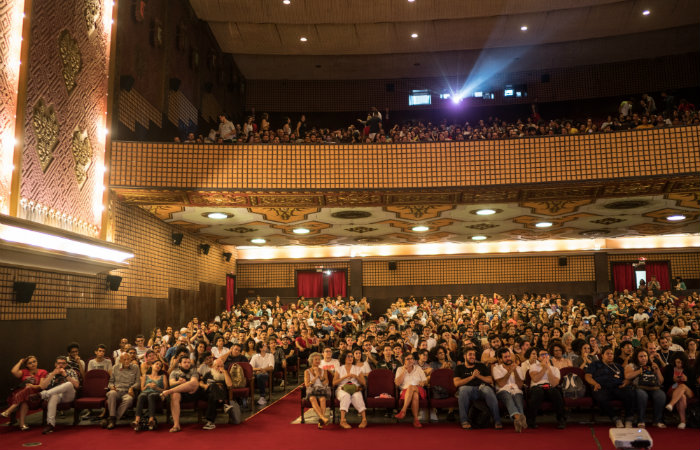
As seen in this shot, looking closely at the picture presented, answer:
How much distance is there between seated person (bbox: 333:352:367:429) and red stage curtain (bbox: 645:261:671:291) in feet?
58.5

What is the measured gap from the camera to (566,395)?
756 cm

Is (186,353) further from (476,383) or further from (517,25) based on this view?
(517,25)

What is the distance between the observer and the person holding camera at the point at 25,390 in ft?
24.2

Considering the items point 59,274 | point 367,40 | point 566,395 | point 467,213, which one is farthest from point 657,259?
point 59,274

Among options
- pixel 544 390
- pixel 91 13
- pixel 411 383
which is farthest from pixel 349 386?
pixel 91 13

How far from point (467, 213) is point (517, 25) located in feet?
23.5

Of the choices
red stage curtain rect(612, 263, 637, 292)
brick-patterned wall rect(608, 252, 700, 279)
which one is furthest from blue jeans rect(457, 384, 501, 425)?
brick-patterned wall rect(608, 252, 700, 279)

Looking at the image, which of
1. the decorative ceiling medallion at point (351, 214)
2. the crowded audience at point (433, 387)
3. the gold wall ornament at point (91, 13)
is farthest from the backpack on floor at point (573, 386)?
the gold wall ornament at point (91, 13)

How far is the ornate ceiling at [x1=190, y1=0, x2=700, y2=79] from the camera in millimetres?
16594

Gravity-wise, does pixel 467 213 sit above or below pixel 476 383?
above

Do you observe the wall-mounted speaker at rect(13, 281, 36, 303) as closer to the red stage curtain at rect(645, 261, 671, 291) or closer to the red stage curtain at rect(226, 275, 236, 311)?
the red stage curtain at rect(226, 275, 236, 311)

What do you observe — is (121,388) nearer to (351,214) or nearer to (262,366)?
(262,366)

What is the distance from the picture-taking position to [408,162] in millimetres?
11992

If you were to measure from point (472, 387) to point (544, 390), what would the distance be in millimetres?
953
